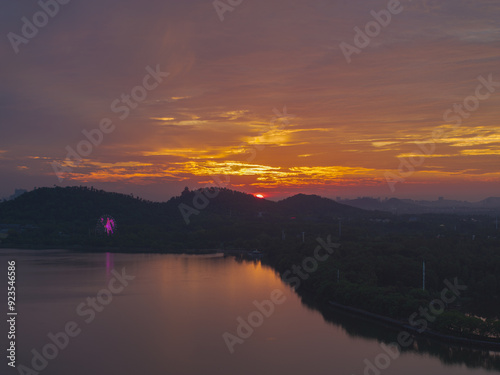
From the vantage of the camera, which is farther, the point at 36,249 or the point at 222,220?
the point at 222,220

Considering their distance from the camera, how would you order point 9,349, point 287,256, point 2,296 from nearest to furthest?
1. point 9,349
2. point 2,296
3. point 287,256

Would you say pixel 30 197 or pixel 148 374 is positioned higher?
pixel 30 197

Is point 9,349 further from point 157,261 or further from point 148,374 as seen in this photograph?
point 157,261

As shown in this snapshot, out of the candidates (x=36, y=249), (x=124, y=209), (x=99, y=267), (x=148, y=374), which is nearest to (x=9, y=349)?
(x=148, y=374)

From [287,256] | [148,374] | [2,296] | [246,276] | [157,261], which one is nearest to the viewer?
[148,374]

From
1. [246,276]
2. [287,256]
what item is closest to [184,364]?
[246,276]

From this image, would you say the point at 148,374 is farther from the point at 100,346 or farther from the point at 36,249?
the point at 36,249
